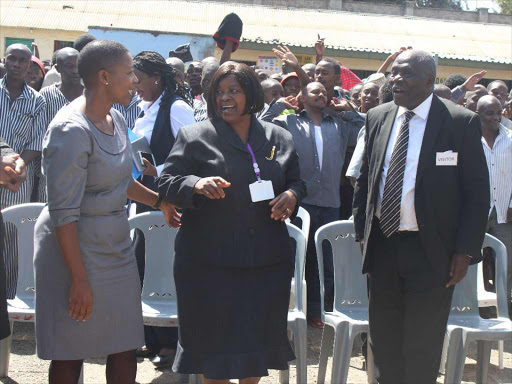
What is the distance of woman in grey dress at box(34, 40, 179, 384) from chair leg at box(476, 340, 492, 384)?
2.57m

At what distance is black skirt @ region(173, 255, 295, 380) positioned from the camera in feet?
11.7

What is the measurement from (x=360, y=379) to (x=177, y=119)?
2.24 metres

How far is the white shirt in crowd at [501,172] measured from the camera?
650cm

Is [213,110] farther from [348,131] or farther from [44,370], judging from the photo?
[348,131]

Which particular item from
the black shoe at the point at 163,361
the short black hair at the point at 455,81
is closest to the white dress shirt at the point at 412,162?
the black shoe at the point at 163,361

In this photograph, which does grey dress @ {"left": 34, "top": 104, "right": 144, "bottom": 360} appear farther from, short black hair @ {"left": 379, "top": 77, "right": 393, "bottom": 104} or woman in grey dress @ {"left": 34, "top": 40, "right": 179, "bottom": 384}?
short black hair @ {"left": 379, "top": 77, "right": 393, "bottom": 104}

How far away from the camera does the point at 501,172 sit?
6.53 m

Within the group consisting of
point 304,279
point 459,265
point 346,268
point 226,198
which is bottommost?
point 304,279

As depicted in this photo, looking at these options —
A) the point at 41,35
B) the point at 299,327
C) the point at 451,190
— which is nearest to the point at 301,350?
the point at 299,327

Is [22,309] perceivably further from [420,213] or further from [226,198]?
[420,213]

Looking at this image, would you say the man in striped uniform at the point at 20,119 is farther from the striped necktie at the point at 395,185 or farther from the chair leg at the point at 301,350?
the striped necktie at the point at 395,185

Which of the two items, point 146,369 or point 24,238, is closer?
point 24,238

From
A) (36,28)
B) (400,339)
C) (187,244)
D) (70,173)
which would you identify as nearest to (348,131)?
(400,339)

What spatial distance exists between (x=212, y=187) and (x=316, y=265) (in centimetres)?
309
